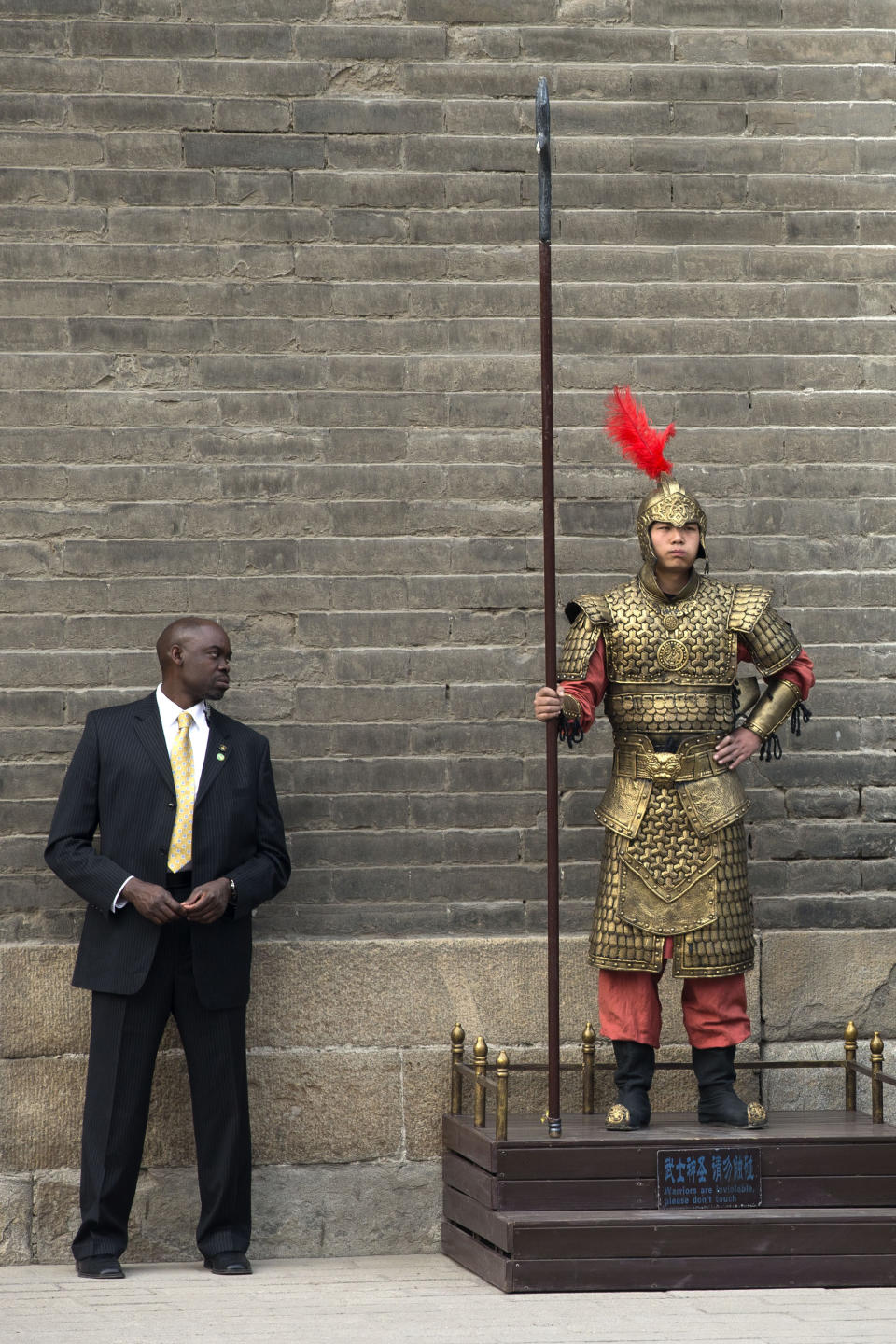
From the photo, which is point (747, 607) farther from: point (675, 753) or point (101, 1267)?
point (101, 1267)

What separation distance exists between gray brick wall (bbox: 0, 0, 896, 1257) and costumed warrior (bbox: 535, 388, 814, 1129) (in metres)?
0.58

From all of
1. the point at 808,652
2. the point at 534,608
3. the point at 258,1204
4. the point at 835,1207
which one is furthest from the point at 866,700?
the point at 258,1204

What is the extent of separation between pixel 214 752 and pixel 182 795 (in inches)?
6.7

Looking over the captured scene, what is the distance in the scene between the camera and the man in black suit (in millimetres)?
5590

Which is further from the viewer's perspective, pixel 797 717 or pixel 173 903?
pixel 797 717

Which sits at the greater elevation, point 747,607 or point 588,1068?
point 747,607

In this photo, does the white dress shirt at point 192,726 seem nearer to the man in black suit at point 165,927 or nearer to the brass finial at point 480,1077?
the man in black suit at point 165,927

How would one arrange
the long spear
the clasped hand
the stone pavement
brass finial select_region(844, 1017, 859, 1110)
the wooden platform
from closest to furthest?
the stone pavement, the wooden platform, the long spear, the clasped hand, brass finial select_region(844, 1017, 859, 1110)

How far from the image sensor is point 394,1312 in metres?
5.12

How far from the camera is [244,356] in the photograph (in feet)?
20.2

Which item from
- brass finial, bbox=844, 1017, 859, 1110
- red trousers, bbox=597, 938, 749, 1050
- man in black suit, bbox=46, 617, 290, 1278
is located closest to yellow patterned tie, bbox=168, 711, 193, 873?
man in black suit, bbox=46, 617, 290, 1278

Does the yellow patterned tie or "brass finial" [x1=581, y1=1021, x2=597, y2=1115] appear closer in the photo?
the yellow patterned tie

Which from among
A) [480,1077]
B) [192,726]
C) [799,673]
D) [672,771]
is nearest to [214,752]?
[192,726]

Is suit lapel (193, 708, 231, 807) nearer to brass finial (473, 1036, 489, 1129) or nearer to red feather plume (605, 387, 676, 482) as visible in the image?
brass finial (473, 1036, 489, 1129)
